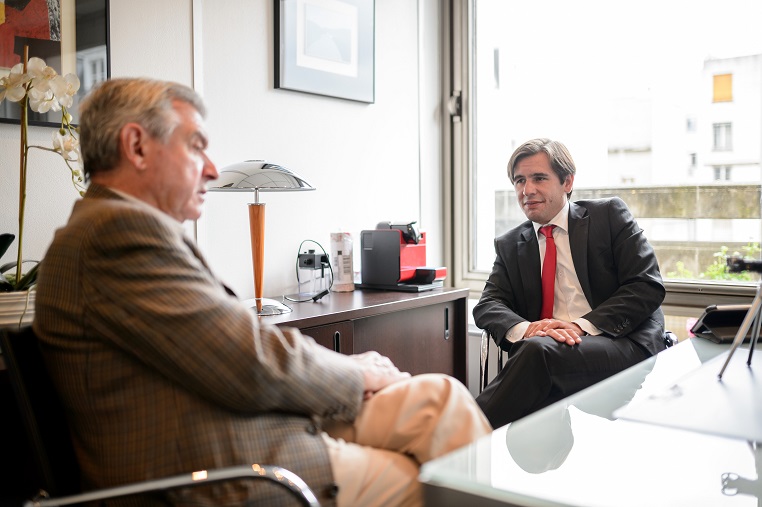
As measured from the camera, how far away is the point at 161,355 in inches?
47.6

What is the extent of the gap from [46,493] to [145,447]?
0.17 meters

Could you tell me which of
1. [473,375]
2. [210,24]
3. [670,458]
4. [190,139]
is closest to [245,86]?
[210,24]

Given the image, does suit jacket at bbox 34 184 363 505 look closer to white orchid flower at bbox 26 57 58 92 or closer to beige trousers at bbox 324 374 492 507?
beige trousers at bbox 324 374 492 507

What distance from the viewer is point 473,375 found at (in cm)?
397

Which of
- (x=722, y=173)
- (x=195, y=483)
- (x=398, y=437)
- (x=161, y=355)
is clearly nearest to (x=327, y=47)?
(x=722, y=173)

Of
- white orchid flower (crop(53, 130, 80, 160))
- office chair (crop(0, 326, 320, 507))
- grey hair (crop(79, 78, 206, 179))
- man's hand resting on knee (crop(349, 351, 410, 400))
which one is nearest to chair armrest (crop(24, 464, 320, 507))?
office chair (crop(0, 326, 320, 507))

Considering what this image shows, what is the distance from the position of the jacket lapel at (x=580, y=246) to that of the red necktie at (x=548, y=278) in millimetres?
85

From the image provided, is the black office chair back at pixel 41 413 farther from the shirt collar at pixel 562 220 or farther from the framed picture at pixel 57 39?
the shirt collar at pixel 562 220

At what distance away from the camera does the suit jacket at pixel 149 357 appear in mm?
1215

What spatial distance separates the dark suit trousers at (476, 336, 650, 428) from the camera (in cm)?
242

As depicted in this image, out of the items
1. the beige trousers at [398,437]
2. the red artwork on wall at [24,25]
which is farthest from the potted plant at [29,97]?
the beige trousers at [398,437]

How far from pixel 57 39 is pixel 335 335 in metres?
1.38

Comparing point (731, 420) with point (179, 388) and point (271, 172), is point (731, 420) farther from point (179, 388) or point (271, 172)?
point (271, 172)

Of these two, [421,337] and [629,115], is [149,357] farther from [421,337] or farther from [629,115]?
[629,115]
